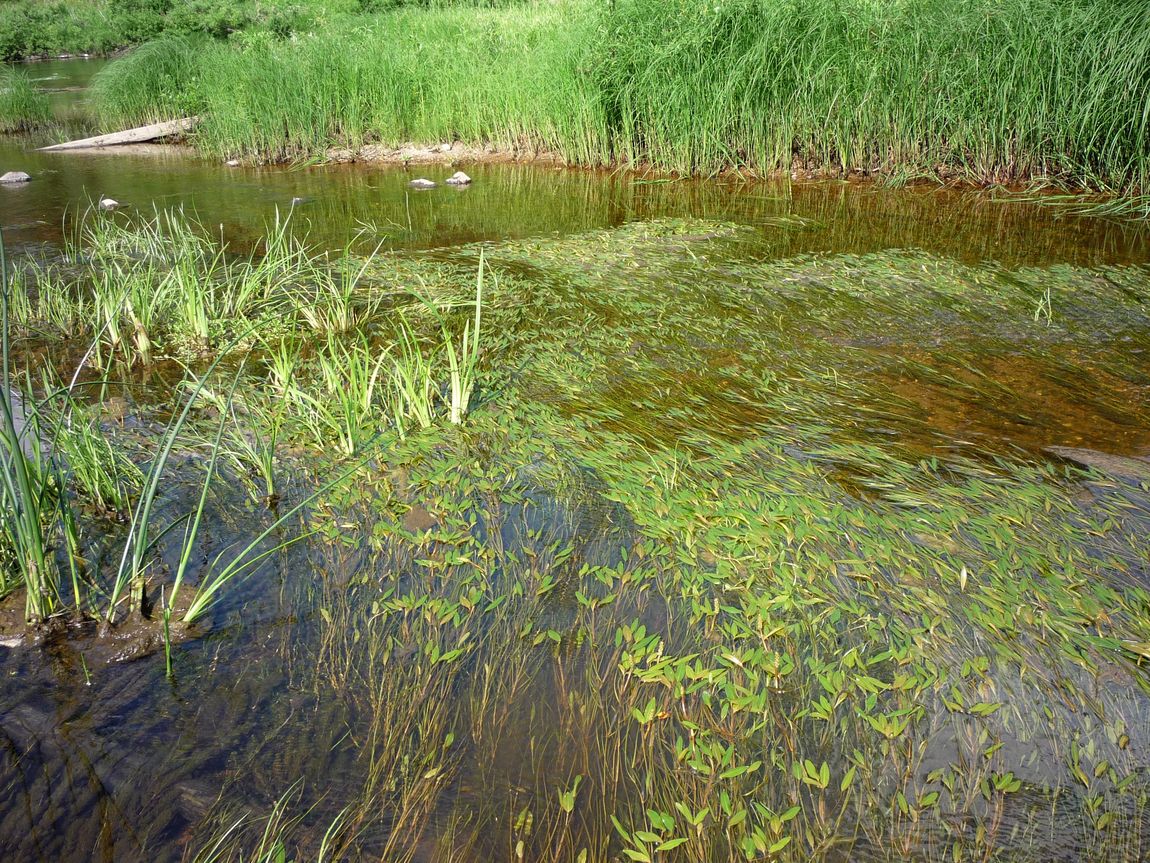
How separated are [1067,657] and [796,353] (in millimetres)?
2084

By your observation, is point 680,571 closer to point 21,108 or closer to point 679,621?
point 679,621

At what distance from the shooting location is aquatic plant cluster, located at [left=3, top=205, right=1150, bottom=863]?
1.60 m

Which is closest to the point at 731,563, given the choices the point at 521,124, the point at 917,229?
the point at 917,229

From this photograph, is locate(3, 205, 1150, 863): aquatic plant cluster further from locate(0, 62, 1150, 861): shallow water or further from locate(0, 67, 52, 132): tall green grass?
locate(0, 67, 52, 132): tall green grass

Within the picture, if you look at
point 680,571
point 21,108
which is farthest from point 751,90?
point 21,108

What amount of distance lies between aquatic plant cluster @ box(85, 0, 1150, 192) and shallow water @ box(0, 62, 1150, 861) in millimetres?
3228

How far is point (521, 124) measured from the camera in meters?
9.54

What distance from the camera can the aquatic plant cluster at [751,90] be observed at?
635 centimetres

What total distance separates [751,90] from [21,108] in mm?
12053

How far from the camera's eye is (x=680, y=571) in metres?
2.30

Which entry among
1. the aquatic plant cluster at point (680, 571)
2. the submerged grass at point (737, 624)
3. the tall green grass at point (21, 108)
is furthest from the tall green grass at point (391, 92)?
the submerged grass at point (737, 624)

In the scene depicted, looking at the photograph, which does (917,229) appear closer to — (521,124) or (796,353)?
(796,353)

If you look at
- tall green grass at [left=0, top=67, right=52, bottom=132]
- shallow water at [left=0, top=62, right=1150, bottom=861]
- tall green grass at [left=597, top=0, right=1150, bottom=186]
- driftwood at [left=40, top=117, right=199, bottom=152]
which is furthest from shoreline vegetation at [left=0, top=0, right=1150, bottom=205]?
tall green grass at [left=0, top=67, right=52, bottom=132]

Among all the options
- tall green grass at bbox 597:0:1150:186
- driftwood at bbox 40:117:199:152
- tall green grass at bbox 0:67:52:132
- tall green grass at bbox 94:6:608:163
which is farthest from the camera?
tall green grass at bbox 0:67:52:132
